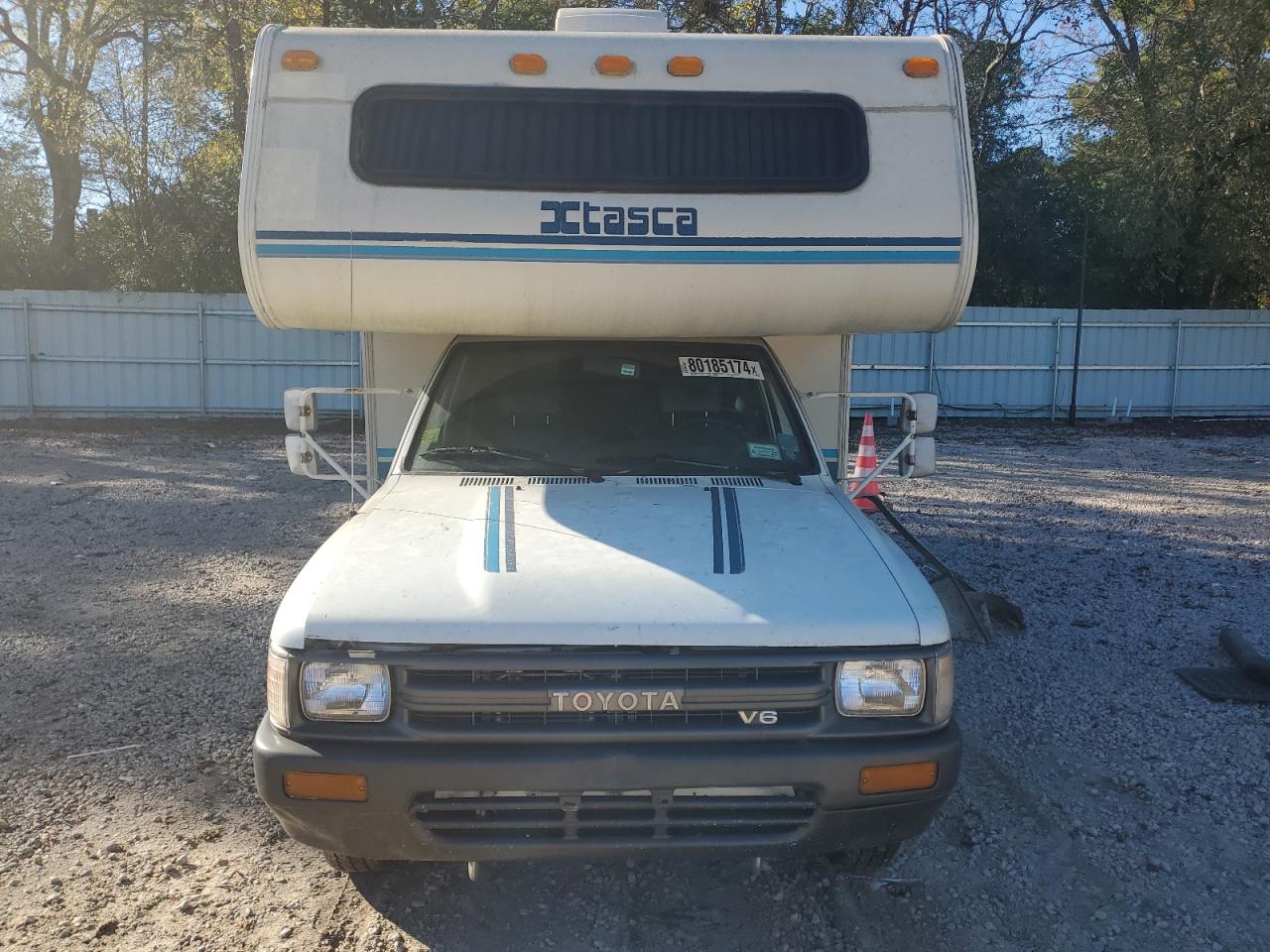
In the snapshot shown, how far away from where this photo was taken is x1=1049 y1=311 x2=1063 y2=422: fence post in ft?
65.1

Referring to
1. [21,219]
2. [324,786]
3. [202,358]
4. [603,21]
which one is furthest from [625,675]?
[21,219]

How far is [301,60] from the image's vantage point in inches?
177

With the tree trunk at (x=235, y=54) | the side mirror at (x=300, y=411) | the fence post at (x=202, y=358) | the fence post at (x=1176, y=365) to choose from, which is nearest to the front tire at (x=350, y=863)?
the side mirror at (x=300, y=411)

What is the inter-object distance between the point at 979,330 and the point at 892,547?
55.2ft

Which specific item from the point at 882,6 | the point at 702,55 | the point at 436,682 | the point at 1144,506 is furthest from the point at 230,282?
the point at 436,682

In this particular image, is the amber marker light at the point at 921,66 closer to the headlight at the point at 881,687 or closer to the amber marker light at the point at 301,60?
the amber marker light at the point at 301,60

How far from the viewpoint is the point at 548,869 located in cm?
388

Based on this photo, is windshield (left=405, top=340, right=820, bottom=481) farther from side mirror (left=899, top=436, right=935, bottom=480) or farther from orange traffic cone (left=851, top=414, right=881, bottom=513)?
orange traffic cone (left=851, top=414, right=881, bottom=513)

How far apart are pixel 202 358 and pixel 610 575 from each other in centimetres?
1703

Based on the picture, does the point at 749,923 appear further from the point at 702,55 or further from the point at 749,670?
the point at 702,55

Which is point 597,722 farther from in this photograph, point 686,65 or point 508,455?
point 686,65

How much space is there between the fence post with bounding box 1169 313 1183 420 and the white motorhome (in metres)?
17.6

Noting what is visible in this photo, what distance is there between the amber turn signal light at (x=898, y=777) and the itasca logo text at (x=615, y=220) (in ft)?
7.41

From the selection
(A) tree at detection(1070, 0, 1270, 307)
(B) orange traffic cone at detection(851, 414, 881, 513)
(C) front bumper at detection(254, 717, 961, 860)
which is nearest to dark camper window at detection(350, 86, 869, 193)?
(C) front bumper at detection(254, 717, 961, 860)
